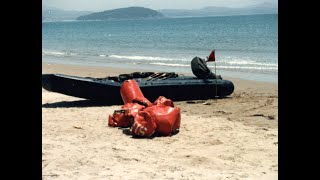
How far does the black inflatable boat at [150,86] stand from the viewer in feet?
35.1

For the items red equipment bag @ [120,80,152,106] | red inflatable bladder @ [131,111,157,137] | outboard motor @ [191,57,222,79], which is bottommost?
red inflatable bladder @ [131,111,157,137]

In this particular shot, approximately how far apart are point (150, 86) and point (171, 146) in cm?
399

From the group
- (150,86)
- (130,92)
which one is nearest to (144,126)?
(130,92)

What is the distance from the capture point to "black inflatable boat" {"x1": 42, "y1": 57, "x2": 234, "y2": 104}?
1070cm

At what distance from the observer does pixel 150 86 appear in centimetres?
1098

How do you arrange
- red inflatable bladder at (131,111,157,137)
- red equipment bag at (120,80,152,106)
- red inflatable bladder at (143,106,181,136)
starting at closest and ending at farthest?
red inflatable bladder at (131,111,157,137), red inflatable bladder at (143,106,181,136), red equipment bag at (120,80,152,106)

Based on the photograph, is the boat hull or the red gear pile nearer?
the red gear pile

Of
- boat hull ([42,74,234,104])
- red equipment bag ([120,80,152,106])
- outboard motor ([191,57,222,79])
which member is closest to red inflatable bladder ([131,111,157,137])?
red equipment bag ([120,80,152,106])

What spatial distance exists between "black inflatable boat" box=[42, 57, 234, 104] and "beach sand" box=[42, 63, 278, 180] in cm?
34

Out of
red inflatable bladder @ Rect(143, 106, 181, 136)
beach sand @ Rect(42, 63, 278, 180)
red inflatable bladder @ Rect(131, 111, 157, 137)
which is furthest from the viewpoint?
red inflatable bladder @ Rect(143, 106, 181, 136)

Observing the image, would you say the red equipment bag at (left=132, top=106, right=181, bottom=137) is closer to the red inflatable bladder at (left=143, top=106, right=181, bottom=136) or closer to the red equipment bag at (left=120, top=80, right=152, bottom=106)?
the red inflatable bladder at (left=143, top=106, right=181, bottom=136)
